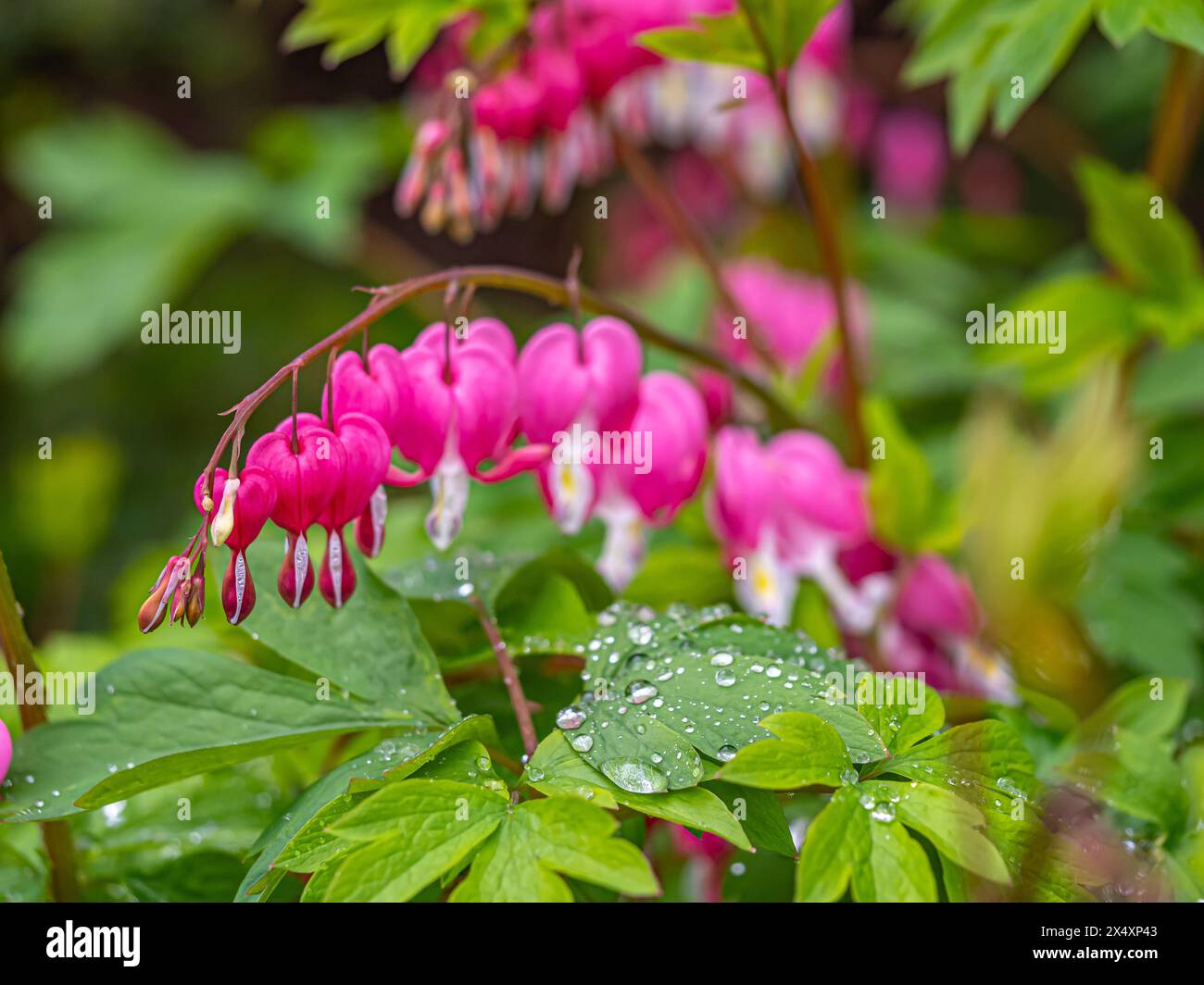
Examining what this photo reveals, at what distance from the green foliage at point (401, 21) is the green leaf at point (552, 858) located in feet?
2.67

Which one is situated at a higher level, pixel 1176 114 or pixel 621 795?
pixel 1176 114

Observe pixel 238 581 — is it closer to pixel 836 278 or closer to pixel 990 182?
pixel 836 278

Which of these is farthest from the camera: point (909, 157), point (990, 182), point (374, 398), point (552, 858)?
point (990, 182)

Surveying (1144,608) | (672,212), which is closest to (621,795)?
(1144,608)

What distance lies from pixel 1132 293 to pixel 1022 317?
0.12 m

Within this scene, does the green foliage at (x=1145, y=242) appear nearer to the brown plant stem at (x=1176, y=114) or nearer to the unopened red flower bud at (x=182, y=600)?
the brown plant stem at (x=1176, y=114)

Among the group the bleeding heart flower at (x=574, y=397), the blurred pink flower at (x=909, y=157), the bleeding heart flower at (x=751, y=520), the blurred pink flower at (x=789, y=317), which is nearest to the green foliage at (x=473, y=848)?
the bleeding heart flower at (x=574, y=397)

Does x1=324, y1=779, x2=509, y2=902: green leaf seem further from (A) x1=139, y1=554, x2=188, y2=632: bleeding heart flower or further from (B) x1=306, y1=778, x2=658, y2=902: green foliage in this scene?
(A) x1=139, y1=554, x2=188, y2=632: bleeding heart flower

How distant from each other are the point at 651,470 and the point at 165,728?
470 millimetres

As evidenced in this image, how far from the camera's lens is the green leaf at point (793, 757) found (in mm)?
654

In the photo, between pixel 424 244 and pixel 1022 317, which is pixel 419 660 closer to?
pixel 1022 317

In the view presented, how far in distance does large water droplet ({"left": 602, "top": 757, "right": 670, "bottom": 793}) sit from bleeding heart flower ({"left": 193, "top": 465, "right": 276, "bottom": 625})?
0.81 ft

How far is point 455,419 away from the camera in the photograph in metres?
0.93
